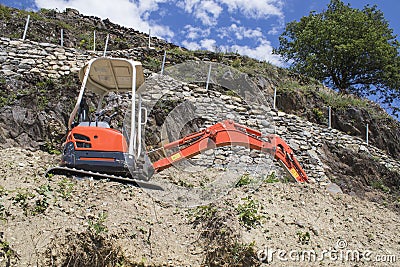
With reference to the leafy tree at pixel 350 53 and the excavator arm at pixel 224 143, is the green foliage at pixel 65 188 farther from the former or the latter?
the leafy tree at pixel 350 53

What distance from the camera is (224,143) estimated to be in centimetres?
655

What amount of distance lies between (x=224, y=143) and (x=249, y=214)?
1.77 metres

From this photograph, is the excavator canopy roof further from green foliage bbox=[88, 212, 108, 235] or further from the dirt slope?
green foliage bbox=[88, 212, 108, 235]

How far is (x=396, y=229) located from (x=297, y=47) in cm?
1882

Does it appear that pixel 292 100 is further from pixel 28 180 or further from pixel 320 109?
pixel 28 180

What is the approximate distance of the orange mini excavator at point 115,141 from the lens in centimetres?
531

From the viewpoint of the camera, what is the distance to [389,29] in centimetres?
2394

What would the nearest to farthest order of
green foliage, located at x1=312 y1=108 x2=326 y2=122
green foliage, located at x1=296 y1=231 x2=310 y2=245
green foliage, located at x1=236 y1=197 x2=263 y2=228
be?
green foliage, located at x1=296 y1=231 x2=310 y2=245 → green foliage, located at x1=236 y1=197 x2=263 y2=228 → green foliage, located at x1=312 y1=108 x2=326 y2=122

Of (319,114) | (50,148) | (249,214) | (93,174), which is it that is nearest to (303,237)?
(249,214)

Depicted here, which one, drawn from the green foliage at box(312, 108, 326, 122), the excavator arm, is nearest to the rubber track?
the excavator arm

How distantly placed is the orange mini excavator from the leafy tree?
1653 cm

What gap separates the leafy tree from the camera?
21.4 meters

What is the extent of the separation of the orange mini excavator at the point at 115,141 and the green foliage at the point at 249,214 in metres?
1.42

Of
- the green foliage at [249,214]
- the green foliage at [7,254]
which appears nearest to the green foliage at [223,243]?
the green foliage at [249,214]
